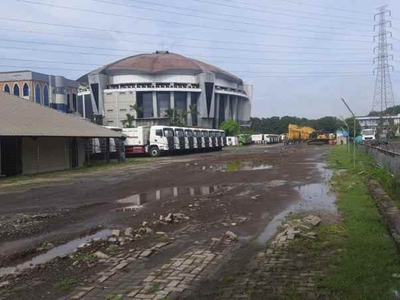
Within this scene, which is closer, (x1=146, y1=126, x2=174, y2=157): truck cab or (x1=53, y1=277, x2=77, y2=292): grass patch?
(x1=53, y1=277, x2=77, y2=292): grass patch

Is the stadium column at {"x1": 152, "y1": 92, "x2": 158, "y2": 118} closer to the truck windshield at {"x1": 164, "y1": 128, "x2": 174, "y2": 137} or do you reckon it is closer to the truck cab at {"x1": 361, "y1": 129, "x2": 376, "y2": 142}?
the truck cab at {"x1": 361, "y1": 129, "x2": 376, "y2": 142}

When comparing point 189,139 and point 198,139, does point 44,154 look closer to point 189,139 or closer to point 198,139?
point 189,139

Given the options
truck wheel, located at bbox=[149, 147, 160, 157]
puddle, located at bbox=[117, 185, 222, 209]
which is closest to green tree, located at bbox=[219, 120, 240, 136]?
truck wheel, located at bbox=[149, 147, 160, 157]

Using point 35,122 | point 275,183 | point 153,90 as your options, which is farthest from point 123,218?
point 153,90

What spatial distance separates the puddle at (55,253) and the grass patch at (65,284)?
1.08m

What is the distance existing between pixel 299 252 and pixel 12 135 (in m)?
20.7

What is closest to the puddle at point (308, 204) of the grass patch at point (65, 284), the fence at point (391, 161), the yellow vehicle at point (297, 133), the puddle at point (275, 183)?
the puddle at point (275, 183)

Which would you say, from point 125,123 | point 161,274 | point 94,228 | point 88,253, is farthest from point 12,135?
point 125,123

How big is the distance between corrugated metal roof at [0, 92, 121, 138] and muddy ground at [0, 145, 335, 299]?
743 cm

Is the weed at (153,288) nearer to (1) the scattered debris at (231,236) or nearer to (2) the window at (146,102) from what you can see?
(1) the scattered debris at (231,236)

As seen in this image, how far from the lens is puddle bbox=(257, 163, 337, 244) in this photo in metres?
9.69

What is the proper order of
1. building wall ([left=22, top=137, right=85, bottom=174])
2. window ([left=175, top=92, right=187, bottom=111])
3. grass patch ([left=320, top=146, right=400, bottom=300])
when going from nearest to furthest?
grass patch ([left=320, top=146, right=400, bottom=300]) → building wall ([left=22, top=137, right=85, bottom=174]) → window ([left=175, top=92, right=187, bottom=111])

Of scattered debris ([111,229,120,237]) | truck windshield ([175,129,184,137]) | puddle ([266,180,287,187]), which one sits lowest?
puddle ([266,180,287,187])

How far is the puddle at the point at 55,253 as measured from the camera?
7.20 meters
